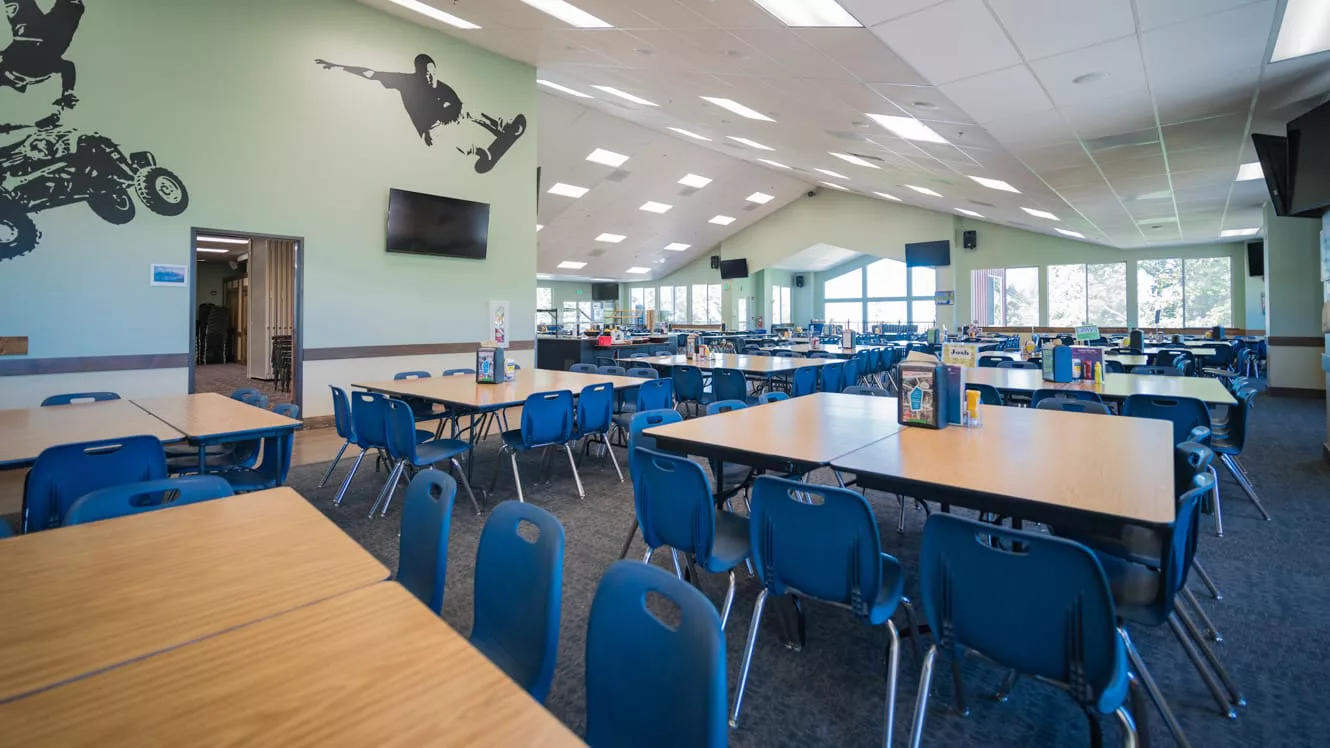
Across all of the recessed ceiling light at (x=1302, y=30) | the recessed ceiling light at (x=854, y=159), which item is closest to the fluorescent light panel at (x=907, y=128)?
the recessed ceiling light at (x=854, y=159)

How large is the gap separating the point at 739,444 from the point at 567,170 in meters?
11.8

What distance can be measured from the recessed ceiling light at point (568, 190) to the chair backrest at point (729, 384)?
9037 mm

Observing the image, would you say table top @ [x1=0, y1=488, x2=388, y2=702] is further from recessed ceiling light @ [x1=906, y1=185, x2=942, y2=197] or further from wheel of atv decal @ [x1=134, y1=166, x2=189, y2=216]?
recessed ceiling light @ [x1=906, y1=185, x2=942, y2=197]

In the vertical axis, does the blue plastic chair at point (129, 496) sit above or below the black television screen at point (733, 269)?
below

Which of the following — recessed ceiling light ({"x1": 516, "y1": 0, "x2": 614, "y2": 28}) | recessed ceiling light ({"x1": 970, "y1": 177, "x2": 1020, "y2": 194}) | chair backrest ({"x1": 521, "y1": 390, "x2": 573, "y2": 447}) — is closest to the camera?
chair backrest ({"x1": 521, "y1": 390, "x2": 573, "y2": 447})

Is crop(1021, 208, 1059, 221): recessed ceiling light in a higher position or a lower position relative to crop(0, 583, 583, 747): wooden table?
higher

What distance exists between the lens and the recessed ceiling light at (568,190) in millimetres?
13641

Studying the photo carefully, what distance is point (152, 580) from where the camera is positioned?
1.24m

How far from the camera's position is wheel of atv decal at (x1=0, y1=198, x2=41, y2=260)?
497cm

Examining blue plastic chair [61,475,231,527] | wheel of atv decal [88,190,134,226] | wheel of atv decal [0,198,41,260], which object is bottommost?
blue plastic chair [61,475,231,527]

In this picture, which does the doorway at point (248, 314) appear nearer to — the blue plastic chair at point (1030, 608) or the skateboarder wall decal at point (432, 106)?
the skateboarder wall decal at point (432, 106)

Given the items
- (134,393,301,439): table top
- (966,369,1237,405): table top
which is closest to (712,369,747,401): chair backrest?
(966,369,1237,405): table top

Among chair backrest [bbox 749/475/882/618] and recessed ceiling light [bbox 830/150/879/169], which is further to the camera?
recessed ceiling light [bbox 830/150/879/169]

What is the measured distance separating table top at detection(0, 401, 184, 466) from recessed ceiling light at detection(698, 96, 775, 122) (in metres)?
6.97
